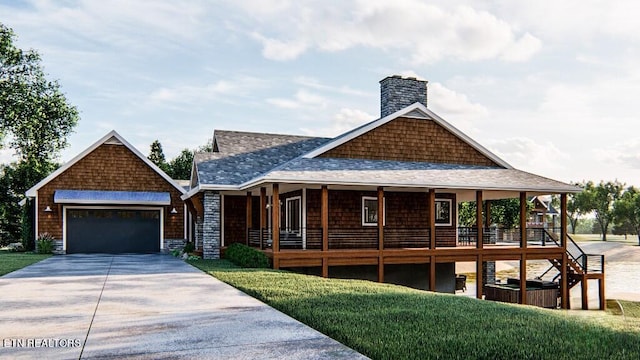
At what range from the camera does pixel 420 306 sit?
9.27 metres

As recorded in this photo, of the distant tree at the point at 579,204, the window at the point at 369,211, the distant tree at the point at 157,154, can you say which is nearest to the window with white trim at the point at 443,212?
the window at the point at 369,211

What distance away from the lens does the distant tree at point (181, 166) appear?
165ft

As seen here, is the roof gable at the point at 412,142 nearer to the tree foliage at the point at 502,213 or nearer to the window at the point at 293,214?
the window at the point at 293,214

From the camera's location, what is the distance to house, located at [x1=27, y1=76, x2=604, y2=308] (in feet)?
60.5

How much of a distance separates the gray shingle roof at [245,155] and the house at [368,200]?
0.07 metres

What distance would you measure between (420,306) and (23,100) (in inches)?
1479

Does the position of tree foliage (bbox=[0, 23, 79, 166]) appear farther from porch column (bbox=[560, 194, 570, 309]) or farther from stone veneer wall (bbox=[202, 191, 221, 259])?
porch column (bbox=[560, 194, 570, 309])

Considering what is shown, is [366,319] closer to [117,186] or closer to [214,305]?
[214,305]

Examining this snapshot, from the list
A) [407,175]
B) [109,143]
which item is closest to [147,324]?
[407,175]

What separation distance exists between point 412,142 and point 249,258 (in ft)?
26.9

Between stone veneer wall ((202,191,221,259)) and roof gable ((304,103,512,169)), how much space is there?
4.15 m

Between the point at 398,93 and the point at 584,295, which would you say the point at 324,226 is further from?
the point at 584,295

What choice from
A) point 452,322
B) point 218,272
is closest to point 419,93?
point 218,272

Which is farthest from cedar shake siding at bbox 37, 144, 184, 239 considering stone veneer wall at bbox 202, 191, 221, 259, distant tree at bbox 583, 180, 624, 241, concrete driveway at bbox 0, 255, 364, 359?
distant tree at bbox 583, 180, 624, 241
